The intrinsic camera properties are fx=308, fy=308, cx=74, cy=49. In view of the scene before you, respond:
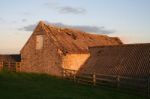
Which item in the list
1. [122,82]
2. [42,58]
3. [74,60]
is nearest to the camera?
[122,82]

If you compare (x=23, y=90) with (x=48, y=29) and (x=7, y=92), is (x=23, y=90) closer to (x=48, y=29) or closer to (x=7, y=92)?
(x=7, y=92)

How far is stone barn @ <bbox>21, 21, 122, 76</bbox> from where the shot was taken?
37.1m

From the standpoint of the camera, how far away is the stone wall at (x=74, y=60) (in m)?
36.7

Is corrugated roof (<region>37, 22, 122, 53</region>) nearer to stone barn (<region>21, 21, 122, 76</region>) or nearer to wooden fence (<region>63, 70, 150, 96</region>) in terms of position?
stone barn (<region>21, 21, 122, 76</region>)

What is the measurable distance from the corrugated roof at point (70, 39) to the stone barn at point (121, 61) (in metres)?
3.16

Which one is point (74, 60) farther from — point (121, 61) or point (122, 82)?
point (122, 82)

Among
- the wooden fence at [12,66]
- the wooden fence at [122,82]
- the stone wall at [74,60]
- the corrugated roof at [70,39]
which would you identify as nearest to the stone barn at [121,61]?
the wooden fence at [122,82]

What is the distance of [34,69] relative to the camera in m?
40.0

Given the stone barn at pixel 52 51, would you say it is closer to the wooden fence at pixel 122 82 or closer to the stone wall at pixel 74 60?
the stone wall at pixel 74 60

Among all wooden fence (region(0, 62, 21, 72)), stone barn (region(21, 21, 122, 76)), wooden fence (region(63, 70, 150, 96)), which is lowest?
wooden fence (region(63, 70, 150, 96))

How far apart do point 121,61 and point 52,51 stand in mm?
9746

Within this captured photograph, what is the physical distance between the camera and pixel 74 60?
3812 cm

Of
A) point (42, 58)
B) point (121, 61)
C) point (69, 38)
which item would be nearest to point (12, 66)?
point (42, 58)

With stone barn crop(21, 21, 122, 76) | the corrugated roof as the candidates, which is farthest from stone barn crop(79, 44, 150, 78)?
the corrugated roof
